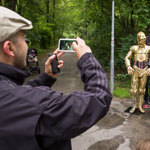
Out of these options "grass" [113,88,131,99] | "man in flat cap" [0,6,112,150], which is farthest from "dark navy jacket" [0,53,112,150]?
"grass" [113,88,131,99]

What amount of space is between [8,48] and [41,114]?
1.30 feet

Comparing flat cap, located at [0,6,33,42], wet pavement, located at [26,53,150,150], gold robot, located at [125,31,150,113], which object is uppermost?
flat cap, located at [0,6,33,42]

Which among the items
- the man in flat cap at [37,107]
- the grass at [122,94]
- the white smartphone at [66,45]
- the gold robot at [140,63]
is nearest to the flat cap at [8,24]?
the man in flat cap at [37,107]

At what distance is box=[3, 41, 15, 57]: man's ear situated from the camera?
0.81m

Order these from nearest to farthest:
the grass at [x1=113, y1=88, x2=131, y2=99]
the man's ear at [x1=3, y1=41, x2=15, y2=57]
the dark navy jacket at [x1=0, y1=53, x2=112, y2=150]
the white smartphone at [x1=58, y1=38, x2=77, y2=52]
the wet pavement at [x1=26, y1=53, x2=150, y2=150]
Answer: the dark navy jacket at [x1=0, y1=53, x2=112, y2=150]
the man's ear at [x1=3, y1=41, x2=15, y2=57]
the white smartphone at [x1=58, y1=38, x2=77, y2=52]
the wet pavement at [x1=26, y1=53, x2=150, y2=150]
the grass at [x1=113, y1=88, x2=131, y2=99]

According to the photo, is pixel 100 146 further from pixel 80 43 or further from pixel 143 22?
pixel 143 22

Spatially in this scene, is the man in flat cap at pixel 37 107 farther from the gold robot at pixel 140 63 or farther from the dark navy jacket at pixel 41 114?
the gold robot at pixel 140 63

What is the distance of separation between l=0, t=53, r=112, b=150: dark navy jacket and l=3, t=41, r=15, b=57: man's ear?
0.07 m

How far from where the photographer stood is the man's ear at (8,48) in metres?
0.81

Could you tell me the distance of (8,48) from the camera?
824mm

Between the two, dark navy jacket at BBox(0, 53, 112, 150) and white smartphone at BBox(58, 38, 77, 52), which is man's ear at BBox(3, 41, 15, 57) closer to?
dark navy jacket at BBox(0, 53, 112, 150)

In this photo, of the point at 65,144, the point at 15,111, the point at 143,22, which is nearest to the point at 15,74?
the point at 15,111

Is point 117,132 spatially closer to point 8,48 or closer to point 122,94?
point 122,94

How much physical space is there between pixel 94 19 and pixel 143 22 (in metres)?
3.70
